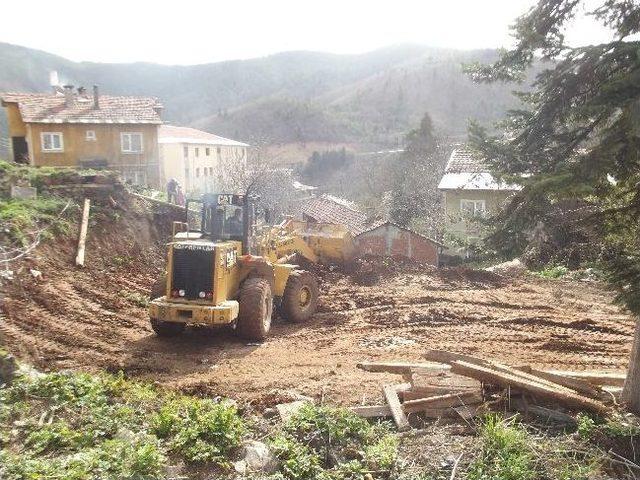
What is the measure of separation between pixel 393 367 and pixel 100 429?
4.11m

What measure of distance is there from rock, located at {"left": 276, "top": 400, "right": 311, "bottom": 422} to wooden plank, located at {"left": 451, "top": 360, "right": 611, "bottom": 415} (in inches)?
80.6

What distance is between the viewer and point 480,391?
7254mm

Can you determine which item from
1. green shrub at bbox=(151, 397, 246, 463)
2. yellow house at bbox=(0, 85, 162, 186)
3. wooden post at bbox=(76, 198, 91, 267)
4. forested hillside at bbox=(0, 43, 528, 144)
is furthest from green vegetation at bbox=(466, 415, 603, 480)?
forested hillside at bbox=(0, 43, 528, 144)

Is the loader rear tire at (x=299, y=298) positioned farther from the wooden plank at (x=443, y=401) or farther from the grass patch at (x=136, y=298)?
the wooden plank at (x=443, y=401)

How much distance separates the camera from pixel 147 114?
34.5m

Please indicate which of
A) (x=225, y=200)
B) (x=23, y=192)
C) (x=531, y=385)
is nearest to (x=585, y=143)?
(x=531, y=385)

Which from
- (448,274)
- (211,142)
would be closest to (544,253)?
(448,274)

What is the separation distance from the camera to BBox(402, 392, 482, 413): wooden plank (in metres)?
7.13

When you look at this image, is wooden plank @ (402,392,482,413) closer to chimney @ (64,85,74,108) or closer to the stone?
the stone

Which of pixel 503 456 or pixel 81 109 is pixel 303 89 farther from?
pixel 503 456

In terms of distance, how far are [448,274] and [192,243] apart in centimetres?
919

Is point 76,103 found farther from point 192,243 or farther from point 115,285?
point 192,243

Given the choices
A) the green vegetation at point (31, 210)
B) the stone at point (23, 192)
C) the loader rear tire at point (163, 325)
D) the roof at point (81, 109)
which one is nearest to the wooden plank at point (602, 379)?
the loader rear tire at point (163, 325)

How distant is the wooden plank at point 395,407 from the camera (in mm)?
6930
